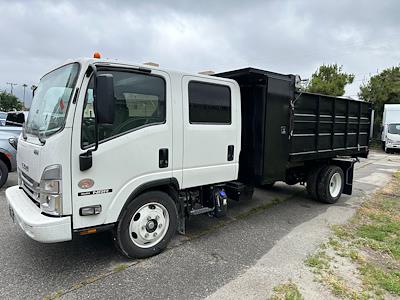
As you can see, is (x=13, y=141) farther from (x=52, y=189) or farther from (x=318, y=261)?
(x=318, y=261)

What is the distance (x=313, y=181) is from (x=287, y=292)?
3.83 meters

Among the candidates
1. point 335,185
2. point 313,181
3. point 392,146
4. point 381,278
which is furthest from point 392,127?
point 381,278

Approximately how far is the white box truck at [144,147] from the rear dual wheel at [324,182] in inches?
52.5

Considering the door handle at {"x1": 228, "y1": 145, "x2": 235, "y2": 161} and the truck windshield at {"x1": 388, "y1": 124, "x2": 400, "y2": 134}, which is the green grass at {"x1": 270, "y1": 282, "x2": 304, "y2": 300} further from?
the truck windshield at {"x1": 388, "y1": 124, "x2": 400, "y2": 134}

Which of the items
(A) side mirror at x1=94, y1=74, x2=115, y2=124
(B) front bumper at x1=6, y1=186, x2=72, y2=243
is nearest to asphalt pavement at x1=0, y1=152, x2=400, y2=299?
(B) front bumper at x1=6, y1=186, x2=72, y2=243

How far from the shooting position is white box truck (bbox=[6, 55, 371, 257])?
9.76 ft

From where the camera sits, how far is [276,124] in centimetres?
473

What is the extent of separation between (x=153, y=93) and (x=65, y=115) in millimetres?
1000

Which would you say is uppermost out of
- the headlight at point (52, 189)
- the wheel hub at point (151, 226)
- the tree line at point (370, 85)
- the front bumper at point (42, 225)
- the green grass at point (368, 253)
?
the tree line at point (370, 85)

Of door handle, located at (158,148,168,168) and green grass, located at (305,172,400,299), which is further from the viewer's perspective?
door handle, located at (158,148,168,168)

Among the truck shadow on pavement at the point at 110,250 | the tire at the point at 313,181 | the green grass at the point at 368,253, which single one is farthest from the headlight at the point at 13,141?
the tire at the point at 313,181

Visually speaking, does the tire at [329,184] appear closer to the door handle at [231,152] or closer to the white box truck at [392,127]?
the door handle at [231,152]

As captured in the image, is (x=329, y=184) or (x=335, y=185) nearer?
(x=329, y=184)

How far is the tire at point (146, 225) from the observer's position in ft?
11.3
